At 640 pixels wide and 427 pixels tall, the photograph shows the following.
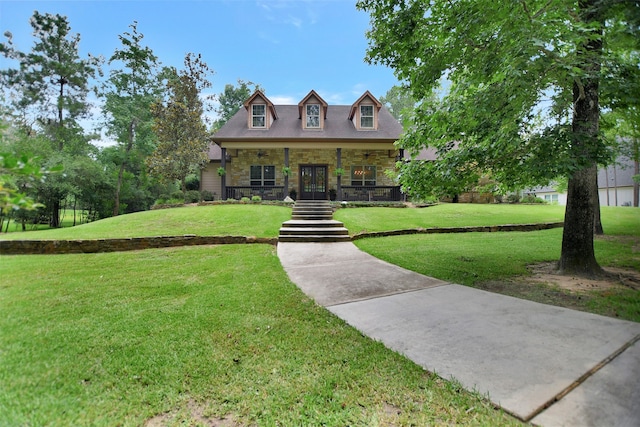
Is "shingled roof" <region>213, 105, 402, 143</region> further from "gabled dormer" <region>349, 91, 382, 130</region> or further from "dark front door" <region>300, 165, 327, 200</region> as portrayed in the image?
"dark front door" <region>300, 165, 327, 200</region>

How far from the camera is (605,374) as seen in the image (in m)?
1.96

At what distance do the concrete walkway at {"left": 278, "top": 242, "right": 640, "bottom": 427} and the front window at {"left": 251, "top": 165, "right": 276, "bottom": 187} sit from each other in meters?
12.7

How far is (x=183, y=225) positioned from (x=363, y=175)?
35.1 ft

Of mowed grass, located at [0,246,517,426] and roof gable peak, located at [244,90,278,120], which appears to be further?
roof gable peak, located at [244,90,278,120]

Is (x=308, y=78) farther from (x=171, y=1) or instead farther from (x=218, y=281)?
(x=218, y=281)

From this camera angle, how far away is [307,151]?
16250 millimetres

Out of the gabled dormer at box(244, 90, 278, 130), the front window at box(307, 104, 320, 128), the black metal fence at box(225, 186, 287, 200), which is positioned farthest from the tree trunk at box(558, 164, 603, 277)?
the gabled dormer at box(244, 90, 278, 130)

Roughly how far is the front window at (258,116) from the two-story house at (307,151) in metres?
0.05

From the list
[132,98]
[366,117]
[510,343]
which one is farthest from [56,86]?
[132,98]

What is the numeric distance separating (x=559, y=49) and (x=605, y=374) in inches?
158

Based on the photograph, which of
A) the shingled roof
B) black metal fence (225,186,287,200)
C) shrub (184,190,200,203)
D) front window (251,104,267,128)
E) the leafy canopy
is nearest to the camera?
the leafy canopy

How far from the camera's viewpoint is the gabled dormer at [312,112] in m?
15.3

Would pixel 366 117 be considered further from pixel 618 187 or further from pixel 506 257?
pixel 618 187

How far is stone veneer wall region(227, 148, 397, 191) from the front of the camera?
16219mm
